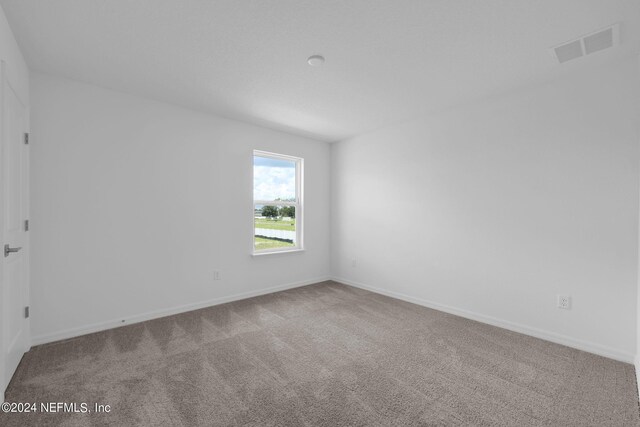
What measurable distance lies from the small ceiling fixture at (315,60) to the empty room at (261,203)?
2 centimetres

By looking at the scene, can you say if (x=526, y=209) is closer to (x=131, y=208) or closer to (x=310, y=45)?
(x=310, y=45)

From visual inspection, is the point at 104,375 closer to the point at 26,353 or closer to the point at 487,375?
the point at 26,353

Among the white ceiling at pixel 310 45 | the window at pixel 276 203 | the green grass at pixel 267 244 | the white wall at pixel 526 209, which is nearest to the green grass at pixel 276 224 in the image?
the window at pixel 276 203

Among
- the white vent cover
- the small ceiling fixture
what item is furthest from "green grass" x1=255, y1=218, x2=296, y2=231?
the white vent cover

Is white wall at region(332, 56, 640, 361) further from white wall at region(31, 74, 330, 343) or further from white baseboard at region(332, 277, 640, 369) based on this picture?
white wall at region(31, 74, 330, 343)

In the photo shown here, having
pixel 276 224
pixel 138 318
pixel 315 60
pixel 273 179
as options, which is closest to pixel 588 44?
pixel 315 60

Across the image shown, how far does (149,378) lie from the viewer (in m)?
2.12

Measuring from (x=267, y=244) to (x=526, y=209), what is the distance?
3326mm

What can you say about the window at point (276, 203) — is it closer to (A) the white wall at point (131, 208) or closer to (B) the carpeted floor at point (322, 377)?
(A) the white wall at point (131, 208)

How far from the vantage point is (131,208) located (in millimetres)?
3154

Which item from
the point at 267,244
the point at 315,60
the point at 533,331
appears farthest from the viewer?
the point at 267,244

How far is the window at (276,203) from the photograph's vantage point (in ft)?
14.3

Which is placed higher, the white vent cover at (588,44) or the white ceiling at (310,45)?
the white ceiling at (310,45)

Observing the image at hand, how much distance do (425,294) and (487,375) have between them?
1643mm
